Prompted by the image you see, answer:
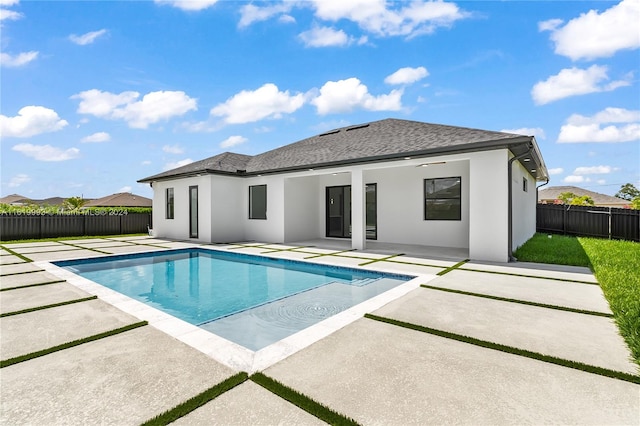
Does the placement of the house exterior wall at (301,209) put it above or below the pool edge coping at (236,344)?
above

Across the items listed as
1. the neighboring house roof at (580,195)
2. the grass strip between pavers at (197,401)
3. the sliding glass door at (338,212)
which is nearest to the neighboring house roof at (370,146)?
the sliding glass door at (338,212)

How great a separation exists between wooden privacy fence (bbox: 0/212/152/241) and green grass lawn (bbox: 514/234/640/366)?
1859cm

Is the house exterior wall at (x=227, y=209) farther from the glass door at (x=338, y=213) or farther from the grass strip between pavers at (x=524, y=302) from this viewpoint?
the grass strip between pavers at (x=524, y=302)

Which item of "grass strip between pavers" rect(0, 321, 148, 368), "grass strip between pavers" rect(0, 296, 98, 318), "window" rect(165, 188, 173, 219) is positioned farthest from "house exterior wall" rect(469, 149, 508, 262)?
"window" rect(165, 188, 173, 219)

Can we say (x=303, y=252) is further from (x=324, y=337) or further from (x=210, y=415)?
(x=210, y=415)

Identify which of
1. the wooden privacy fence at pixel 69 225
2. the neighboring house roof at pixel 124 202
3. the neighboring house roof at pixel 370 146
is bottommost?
the wooden privacy fence at pixel 69 225

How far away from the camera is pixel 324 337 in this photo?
322 cm

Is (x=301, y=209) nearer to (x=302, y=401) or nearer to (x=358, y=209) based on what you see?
(x=358, y=209)

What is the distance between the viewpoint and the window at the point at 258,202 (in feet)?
43.0

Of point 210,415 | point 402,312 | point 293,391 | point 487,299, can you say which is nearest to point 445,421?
point 293,391

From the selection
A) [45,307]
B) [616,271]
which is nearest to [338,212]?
[616,271]

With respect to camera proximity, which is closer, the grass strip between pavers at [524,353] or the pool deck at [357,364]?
the pool deck at [357,364]

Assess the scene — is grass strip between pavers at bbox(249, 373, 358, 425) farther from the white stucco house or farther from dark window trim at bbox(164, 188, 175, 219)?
dark window trim at bbox(164, 188, 175, 219)

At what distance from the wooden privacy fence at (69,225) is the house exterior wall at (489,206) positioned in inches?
680
